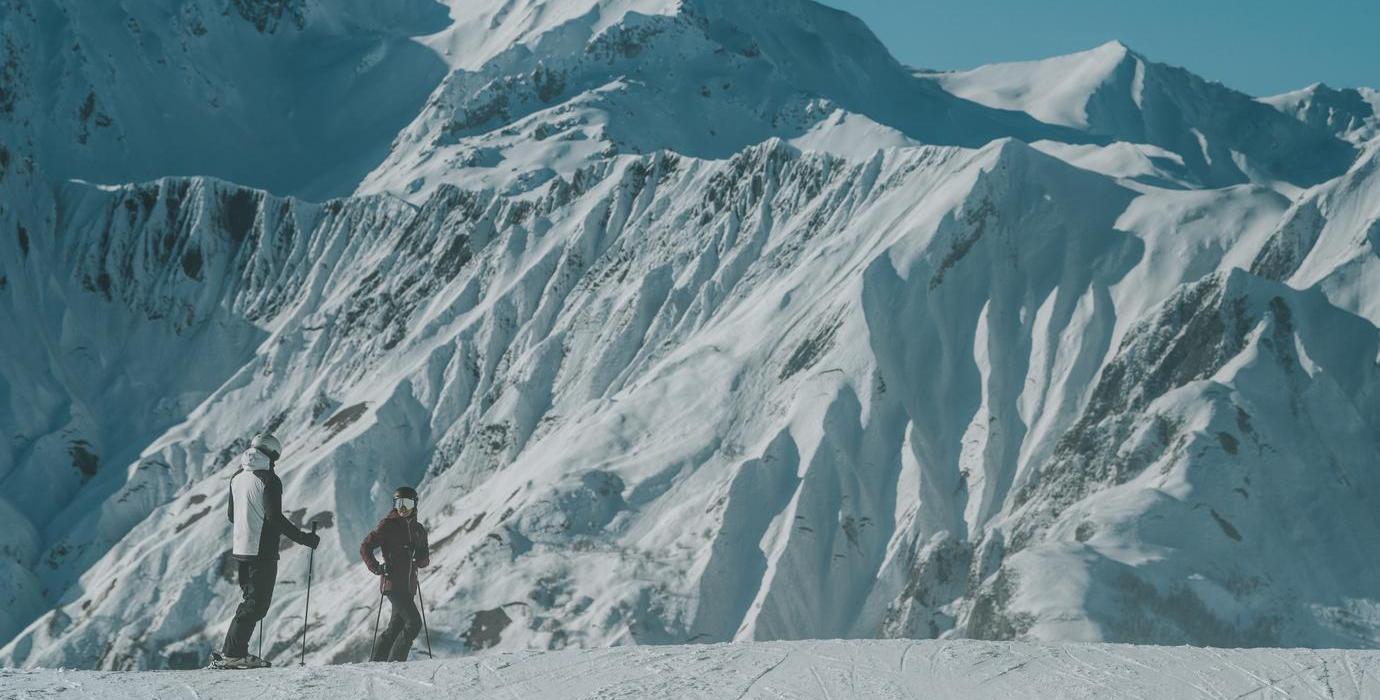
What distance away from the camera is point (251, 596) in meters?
19.2

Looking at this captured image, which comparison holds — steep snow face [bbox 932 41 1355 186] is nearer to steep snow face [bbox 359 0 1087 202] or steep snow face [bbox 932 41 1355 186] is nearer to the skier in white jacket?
steep snow face [bbox 359 0 1087 202]

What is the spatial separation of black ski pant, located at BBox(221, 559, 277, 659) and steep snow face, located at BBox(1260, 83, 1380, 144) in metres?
186

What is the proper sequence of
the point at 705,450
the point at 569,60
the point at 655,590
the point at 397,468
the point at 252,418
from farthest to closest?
the point at 569,60
the point at 252,418
the point at 397,468
the point at 705,450
the point at 655,590

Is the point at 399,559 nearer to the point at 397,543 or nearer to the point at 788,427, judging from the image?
the point at 397,543

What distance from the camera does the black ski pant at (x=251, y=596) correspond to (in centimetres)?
1923

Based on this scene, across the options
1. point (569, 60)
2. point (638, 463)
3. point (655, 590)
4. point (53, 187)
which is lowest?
point (655, 590)

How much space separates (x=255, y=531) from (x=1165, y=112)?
167507mm

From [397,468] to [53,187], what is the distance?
156 feet

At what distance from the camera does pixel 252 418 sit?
106000 millimetres

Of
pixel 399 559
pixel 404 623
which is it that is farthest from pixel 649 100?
pixel 399 559

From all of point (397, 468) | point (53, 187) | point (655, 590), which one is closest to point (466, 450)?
point (397, 468)

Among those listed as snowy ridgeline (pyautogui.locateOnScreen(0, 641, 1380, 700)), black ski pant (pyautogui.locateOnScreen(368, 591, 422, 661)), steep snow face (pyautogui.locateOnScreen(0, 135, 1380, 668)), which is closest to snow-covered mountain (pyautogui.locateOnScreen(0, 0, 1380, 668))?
steep snow face (pyautogui.locateOnScreen(0, 135, 1380, 668))

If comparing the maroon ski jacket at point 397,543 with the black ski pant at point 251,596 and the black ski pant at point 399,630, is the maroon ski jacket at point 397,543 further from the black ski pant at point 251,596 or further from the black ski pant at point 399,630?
the black ski pant at point 251,596

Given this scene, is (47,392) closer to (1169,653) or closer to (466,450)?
(466,450)
